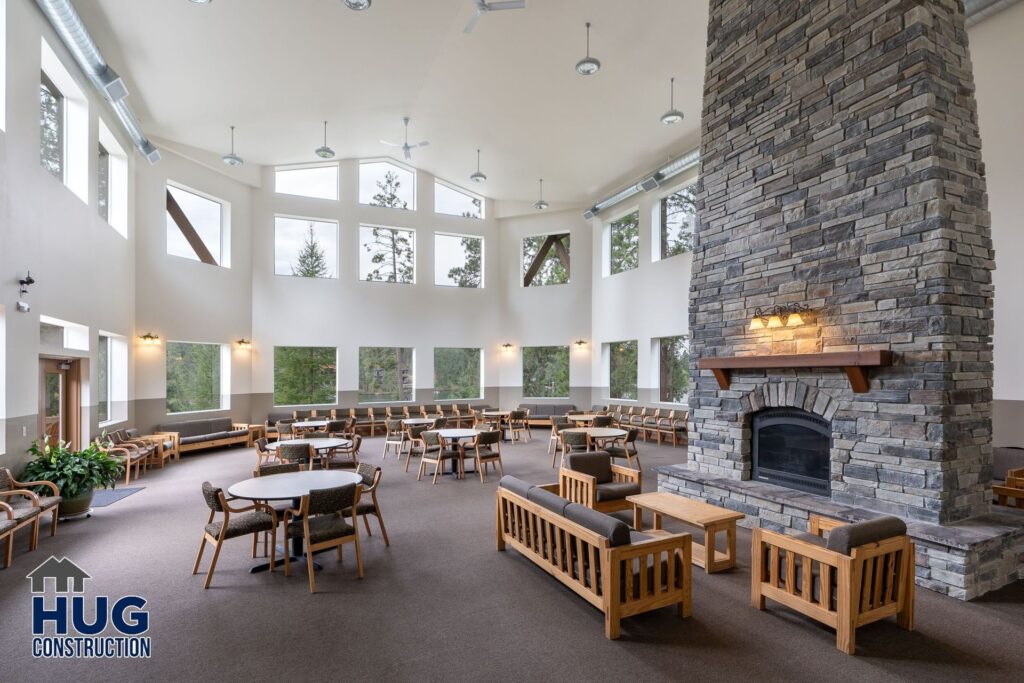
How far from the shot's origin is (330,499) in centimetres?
415

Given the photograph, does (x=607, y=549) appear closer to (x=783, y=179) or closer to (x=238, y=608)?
(x=238, y=608)

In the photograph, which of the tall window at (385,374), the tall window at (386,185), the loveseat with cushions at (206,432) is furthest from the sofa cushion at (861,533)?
the tall window at (386,185)

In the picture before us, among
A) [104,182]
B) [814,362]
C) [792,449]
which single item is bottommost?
[792,449]

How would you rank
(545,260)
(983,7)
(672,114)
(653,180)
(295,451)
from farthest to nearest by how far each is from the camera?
(545,260)
(653,180)
(672,114)
(295,451)
(983,7)

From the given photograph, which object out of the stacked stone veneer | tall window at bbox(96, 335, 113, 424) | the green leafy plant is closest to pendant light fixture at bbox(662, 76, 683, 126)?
the stacked stone veneer

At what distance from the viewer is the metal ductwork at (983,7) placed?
19.6 feet

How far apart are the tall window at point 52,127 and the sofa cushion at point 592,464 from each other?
724 centimetres

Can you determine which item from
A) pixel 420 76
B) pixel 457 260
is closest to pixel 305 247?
pixel 457 260

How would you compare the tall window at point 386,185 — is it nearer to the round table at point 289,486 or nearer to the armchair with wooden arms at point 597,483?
the round table at point 289,486

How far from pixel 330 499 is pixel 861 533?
12.2 feet

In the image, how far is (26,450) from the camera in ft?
19.1

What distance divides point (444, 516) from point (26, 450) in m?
4.68

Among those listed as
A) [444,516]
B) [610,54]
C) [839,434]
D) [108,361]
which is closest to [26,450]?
[108,361]

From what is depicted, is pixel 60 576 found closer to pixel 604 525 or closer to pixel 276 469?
pixel 276 469
